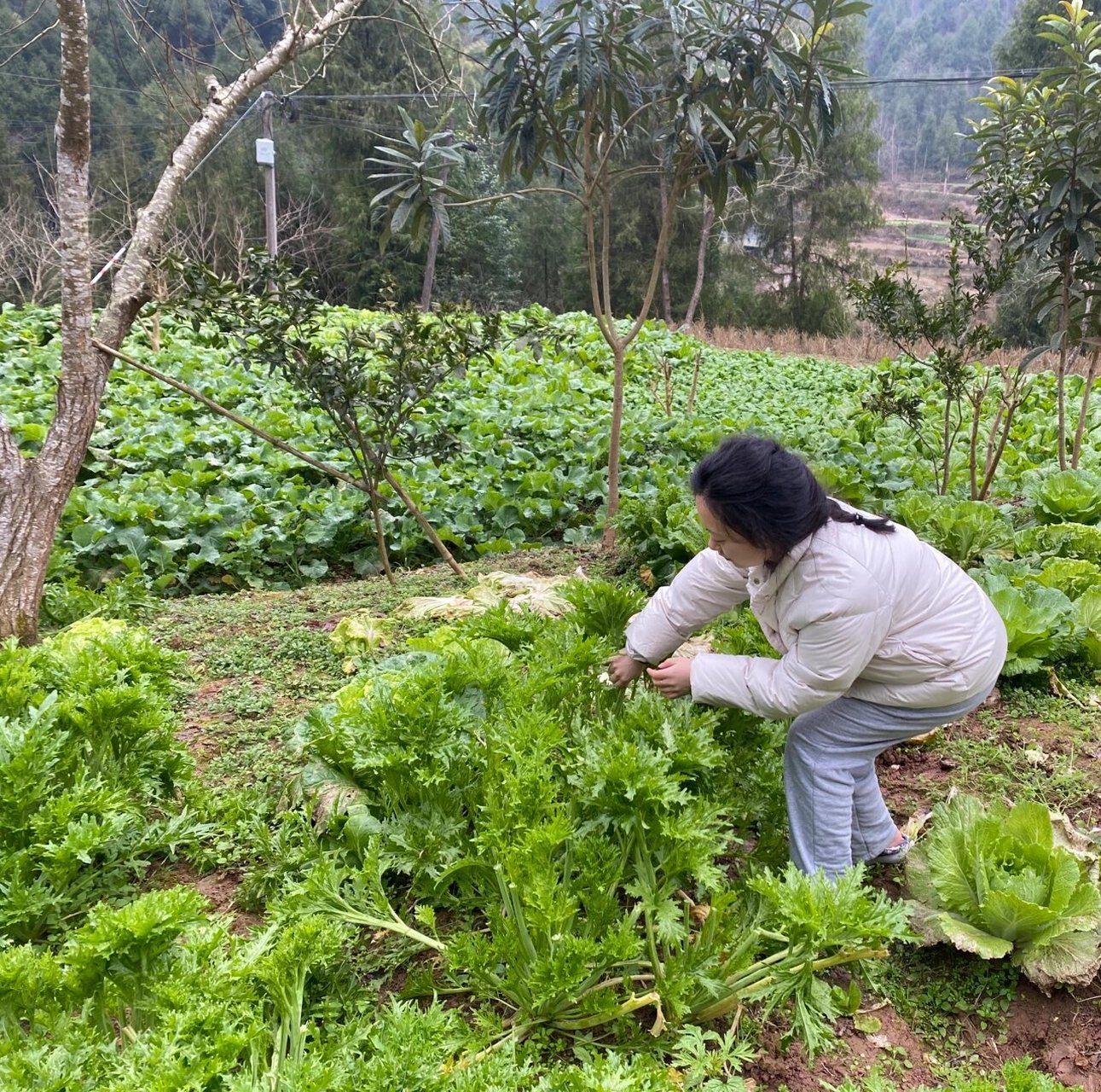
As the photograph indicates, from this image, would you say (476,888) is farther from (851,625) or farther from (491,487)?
(491,487)

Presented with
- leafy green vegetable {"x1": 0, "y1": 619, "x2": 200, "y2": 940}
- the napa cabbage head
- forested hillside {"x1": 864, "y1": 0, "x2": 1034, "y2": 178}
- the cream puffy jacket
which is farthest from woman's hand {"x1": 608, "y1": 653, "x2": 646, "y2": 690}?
forested hillside {"x1": 864, "y1": 0, "x2": 1034, "y2": 178}

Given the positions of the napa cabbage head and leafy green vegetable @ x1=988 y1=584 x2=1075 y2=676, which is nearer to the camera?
the napa cabbage head

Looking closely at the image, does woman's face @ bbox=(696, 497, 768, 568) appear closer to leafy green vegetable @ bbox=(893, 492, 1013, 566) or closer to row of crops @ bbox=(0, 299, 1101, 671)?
row of crops @ bbox=(0, 299, 1101, 671)

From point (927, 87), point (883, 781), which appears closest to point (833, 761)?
point (883, 781)

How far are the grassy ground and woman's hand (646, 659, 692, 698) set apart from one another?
905 mm

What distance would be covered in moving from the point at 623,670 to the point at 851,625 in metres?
0.75

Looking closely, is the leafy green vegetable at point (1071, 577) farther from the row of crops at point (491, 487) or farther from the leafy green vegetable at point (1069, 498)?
the leafy green vegetable at point (1069, 498)

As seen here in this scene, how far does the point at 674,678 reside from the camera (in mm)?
2391

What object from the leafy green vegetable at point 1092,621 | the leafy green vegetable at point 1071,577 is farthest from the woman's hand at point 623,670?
the leafy green vegetable at point 1071,577

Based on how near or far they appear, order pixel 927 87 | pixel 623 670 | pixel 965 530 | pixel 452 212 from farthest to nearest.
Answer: pixel 927 87
pixel 452 212
pixel 965 530
pixel 623 670

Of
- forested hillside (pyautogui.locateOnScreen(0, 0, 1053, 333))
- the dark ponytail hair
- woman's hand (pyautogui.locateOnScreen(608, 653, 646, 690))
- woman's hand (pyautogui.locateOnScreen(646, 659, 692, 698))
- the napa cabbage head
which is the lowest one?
the napa cabbage head

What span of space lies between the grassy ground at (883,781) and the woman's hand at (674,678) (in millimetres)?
905

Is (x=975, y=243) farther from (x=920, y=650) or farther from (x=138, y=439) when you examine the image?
(x=138, y=439)

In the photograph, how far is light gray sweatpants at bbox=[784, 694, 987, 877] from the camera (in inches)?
90.6
